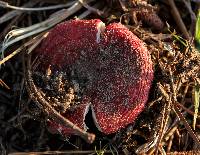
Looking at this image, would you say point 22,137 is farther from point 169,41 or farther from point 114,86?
point 169,41

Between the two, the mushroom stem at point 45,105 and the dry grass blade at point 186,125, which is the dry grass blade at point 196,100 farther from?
the mushroom stem at point 45,105

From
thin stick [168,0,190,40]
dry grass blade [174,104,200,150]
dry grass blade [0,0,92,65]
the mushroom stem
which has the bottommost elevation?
dry grass blade [174,104,200,150]

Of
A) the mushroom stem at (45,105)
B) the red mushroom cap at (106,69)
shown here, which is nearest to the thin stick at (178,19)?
the red mushroom cap at (106,69)

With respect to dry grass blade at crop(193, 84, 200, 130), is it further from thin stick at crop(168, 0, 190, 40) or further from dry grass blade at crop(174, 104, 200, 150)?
thin stick at crop(168, 0, 190, 40)

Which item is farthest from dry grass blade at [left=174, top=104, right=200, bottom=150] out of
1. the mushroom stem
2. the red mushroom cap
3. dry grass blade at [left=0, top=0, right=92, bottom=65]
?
dry grass blade at [left=0, top=0, right=92, bottom=65]

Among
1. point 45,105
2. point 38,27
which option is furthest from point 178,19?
point 45,105

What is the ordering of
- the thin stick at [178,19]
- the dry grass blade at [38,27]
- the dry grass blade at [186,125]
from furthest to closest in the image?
the thin stick at [178,19] → the dry grass blade at [38,27] → the dry grass blade at [186,125]

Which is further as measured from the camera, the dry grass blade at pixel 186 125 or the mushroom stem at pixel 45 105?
the dry grass blade at pixel 186 125

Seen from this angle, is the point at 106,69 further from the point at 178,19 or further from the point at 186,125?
the point at 178,19
